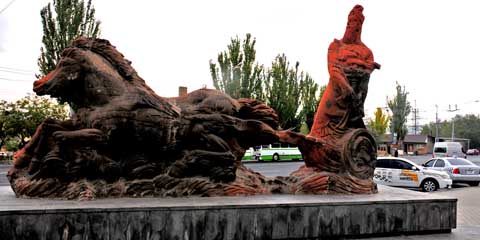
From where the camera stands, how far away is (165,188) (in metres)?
6.09

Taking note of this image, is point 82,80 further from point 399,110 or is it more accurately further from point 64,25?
point 399,110

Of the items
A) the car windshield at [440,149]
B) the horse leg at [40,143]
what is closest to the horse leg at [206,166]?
the horse leg at [40,143]

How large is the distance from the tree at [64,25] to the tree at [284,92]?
13.3 meters

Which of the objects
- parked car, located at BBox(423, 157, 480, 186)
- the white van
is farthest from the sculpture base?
the white van

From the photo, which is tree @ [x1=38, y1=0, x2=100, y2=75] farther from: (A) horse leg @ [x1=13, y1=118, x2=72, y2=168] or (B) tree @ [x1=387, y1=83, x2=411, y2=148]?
(B) tree @ [x1=387, y1=83, x2=411, y2=148]

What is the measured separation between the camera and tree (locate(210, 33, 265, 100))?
26.6m

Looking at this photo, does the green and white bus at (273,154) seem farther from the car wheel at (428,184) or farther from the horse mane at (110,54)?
the horse mane at (110,54)

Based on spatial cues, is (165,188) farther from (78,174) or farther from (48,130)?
(48,130)

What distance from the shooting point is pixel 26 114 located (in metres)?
27.7

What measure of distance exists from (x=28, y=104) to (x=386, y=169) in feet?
74.6

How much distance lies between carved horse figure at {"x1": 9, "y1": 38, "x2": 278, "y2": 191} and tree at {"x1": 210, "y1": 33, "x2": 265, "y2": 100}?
19721mm

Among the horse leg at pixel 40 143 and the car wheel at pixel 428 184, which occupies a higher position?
the horse leg at pixel 40 143

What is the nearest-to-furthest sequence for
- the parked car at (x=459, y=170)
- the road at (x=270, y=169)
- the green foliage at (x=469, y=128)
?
the road at (x=270, y=169) < the parked car at (x=459, y=170) < the green foliage at (x=469, y=128)

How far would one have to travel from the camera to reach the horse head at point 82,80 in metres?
6.21
